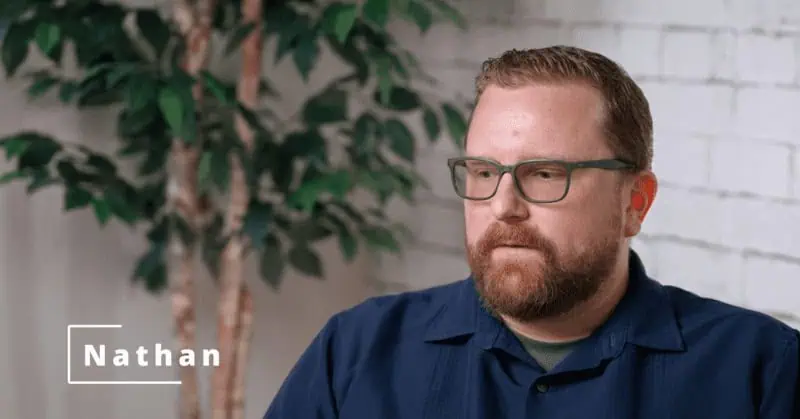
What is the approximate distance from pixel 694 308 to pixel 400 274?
1.35 m

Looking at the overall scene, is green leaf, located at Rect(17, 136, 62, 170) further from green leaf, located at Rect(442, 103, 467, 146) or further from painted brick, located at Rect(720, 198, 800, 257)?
painted brick, located at Rect(720, 198, 800, 257)

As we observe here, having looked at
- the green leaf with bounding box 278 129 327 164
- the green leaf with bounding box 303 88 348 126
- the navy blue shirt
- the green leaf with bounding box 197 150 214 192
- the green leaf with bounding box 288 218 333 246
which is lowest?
the navy blue shirt

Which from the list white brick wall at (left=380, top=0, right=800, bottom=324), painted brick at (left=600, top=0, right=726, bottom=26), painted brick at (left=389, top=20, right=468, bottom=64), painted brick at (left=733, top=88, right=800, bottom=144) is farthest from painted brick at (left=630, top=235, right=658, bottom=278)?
painted brick at (left=389, top=20, right=468, bottom=64)

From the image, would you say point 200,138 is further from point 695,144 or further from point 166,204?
point 695,144

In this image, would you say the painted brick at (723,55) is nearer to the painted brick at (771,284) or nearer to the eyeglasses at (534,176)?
the painted brick at (771,284)

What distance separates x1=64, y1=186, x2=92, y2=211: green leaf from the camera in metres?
1.82

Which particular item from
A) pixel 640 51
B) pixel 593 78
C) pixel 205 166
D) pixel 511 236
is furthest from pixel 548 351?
pixel 640 51

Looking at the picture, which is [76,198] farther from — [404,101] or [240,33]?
[404,101]

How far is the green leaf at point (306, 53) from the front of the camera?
185 centimetres

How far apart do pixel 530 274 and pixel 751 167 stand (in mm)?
805

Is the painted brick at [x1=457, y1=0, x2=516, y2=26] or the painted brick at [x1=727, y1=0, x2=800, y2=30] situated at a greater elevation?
the painted brick at [x1=457, y1=0, x2=516, y2=26]

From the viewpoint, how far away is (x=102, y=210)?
1.84 metres

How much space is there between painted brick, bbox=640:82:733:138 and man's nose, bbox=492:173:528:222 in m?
0.84

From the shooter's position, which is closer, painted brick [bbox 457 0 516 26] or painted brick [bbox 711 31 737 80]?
painted brick [bbox 711 31 737 80]
